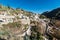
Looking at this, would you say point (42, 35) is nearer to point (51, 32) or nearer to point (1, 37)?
point (51, 32)

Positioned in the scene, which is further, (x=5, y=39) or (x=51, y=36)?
(x=51, y=36)

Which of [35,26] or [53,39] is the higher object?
[35,26]

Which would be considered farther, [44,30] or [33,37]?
[44,30]

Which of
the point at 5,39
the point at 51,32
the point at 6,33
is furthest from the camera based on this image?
the point at 51,32

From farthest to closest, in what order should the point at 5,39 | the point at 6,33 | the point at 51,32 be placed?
the point at 51,32
the point at 6,33
the point at 5,39

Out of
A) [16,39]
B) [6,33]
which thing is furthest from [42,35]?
[6,33]

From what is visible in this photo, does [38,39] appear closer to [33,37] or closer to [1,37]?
[33,37]

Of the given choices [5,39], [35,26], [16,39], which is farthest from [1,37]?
[35,26]

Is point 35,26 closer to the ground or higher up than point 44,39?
higher up
